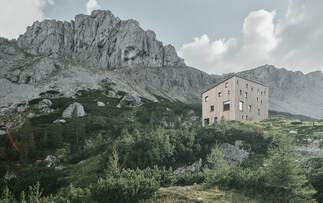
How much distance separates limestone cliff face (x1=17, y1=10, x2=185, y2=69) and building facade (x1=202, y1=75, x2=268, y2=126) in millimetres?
84074

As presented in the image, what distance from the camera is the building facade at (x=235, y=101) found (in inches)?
1225

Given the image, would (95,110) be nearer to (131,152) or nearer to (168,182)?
(131,152)

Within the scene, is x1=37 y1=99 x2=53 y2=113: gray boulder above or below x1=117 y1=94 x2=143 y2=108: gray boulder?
below

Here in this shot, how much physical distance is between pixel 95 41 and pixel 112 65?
19.0m

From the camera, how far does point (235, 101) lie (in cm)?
3069

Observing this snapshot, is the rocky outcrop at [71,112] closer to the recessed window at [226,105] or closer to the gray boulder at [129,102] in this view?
the gray boulder at [129,102]

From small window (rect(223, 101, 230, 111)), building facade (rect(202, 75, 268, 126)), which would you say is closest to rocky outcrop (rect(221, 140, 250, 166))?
building facade (rect(202, 75, 268, 126))

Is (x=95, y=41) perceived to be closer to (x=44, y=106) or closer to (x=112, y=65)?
(x=112, y=65)

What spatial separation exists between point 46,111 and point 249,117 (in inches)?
1863

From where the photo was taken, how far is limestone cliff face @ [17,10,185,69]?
105m

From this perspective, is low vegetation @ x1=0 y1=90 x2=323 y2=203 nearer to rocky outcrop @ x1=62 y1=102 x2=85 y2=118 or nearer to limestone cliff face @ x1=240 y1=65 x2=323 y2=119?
A: rocky outcrop @ x1=62 y1=102 x2=85 y2=118

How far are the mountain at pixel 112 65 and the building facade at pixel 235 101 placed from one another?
→ 150 feet

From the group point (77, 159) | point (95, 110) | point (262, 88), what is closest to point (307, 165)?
point (77, 159)

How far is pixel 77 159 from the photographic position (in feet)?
61.0
